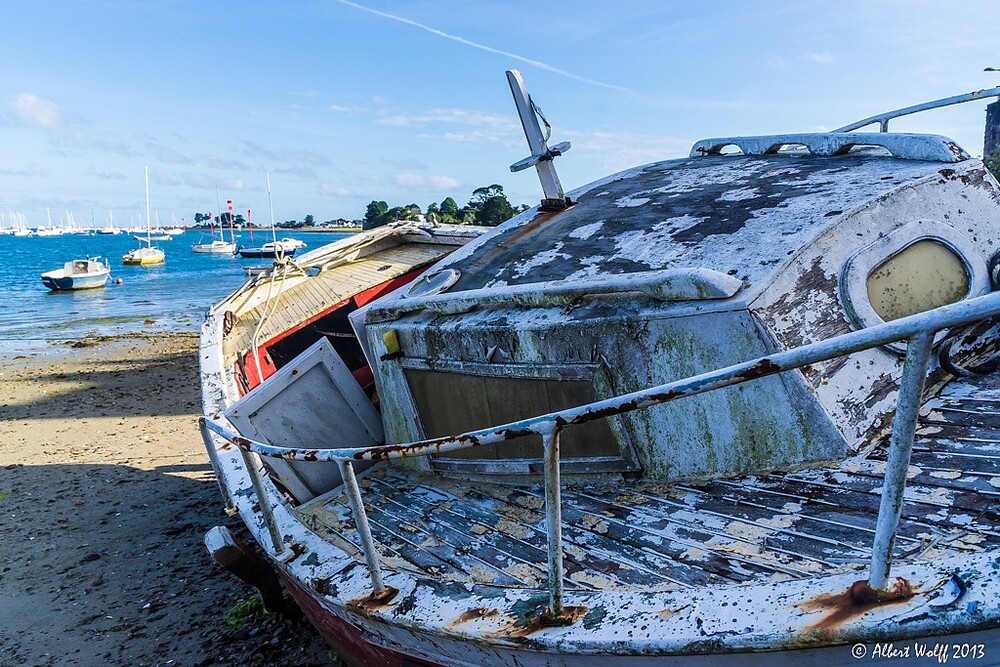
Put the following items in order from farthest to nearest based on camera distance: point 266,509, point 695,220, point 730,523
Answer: point 695,220 → point 266,509 → point 730,523

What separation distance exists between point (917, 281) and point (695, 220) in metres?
1.13

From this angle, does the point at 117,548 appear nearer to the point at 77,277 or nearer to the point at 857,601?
the point at 857,601

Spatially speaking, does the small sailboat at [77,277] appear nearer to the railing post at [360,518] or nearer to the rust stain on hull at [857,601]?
the railing post at [360,518]

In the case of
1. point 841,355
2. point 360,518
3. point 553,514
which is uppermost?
point 841,355

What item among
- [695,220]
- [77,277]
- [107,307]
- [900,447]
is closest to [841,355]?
[900,447]

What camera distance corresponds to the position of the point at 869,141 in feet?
14.1

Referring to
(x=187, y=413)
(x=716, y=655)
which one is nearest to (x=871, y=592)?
(x=716, y=655)

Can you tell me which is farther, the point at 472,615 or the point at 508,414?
the point at 508,414

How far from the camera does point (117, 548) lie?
6.65 m

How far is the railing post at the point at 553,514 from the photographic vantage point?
7.06 ft

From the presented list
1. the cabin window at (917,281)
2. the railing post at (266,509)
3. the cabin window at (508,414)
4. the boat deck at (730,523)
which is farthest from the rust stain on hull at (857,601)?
the railing post at (266,509)

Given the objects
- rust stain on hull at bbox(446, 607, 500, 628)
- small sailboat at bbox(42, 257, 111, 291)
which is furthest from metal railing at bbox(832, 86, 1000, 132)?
small sailboat at bbox(42, 257, 111, 291)

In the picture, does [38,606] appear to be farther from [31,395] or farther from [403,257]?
[31,395]

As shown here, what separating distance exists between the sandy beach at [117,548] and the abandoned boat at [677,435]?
107 centimetres
